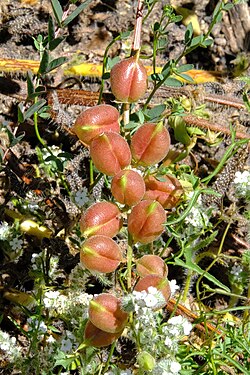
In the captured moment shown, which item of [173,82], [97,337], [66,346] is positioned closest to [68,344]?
[66,346]

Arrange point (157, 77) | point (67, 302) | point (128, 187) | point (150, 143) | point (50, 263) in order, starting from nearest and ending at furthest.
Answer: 1. point (128, 187)
2. point (150, 143)
3. point (67, 302)
4. point (157, 77)
5. point (50, 263)

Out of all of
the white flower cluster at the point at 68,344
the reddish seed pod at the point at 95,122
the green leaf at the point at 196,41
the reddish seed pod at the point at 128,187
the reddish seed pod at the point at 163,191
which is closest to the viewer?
the reddish seed pod at the point at 128,187

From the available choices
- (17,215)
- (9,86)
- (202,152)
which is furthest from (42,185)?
(202,152)

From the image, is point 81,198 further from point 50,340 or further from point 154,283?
point 154,283

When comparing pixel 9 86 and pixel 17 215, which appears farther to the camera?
pixel 9 86

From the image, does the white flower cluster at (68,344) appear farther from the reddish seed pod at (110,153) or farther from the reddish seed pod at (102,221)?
the reddish seed pod at (110,153)

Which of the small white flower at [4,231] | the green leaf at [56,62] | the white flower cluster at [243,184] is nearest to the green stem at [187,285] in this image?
the white flower cluster at [243,184]

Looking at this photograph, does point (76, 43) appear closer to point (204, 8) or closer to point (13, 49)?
point (13, 49)
